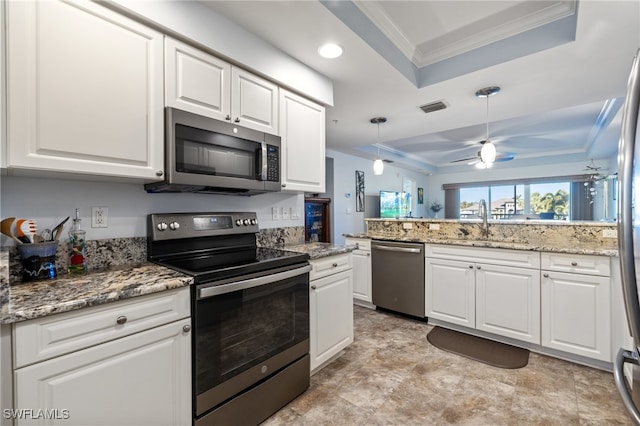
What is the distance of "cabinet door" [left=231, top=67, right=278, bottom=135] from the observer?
1874 mm

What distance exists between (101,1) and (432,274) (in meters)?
3.17

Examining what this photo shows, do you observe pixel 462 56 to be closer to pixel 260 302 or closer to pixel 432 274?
pixel 432 274

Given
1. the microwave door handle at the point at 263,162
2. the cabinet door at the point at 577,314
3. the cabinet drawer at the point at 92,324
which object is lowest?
the cabinet door at the point at 577,314

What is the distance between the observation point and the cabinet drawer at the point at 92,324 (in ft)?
3.17

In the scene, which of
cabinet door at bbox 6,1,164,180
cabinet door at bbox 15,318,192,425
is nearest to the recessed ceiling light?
cabinet door at bbox 6,1,164,180

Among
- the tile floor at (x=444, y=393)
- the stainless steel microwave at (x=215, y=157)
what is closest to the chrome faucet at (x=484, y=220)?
Result: the tile floor at (x=444, y=393)

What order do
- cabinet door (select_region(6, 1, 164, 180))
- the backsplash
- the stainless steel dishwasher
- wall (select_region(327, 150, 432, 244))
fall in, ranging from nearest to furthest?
cabinet door (select_region(6, 1, 164, 180)) → the backsplash → the stainless steel dishwasher → wall (select_region(327, 150, 432, 244))

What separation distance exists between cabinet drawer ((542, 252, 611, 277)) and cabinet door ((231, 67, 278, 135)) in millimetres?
2402

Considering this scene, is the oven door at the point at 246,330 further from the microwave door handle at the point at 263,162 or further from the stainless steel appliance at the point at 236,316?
the microwave door handle at the point at 263,162

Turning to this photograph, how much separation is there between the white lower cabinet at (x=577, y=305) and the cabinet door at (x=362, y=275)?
166 cm

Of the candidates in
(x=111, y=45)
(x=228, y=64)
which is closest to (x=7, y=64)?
(x=111, y=45)

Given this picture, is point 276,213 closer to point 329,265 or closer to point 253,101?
point 329,265

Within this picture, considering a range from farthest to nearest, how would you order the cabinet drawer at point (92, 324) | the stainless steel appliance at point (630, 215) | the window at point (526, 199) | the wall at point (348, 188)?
the window at point (526, 199)
the wall at point (348, 188)
the cabinet drawer at point (92, 324)
the stainless steel appliance at point (630, 215)

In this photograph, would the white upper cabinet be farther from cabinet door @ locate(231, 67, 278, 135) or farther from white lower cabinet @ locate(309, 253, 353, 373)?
white lower cabinet @ locate(309, 253, 353, 373)
